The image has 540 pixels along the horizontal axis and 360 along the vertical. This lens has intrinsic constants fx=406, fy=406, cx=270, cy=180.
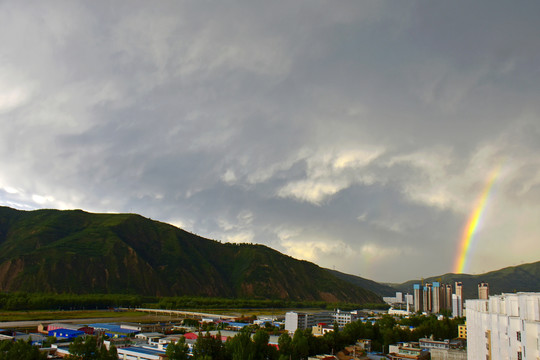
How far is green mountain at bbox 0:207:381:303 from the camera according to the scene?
127 meters

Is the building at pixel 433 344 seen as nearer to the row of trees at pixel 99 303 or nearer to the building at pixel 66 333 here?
the building at pixel 66 333

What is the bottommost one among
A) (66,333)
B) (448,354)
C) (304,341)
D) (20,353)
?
(66,333)

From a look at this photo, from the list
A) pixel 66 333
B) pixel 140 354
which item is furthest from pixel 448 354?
pixel 66 333

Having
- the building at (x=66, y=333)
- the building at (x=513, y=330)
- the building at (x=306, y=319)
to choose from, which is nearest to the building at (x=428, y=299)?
the building at (x=306, y=319)

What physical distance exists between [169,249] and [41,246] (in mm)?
49916

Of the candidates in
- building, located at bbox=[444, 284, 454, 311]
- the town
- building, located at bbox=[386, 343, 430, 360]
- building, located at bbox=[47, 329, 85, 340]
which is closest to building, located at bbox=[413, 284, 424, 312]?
building, located at bbox=[444, 284, 454, 311]

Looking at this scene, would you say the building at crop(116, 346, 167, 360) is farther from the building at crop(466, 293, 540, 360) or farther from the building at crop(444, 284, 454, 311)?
the building at crop(444, 284, 454, 311)

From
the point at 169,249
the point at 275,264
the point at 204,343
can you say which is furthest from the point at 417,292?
the point at 204,343

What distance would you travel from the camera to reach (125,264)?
14612 cm

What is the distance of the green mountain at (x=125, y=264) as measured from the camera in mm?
127000

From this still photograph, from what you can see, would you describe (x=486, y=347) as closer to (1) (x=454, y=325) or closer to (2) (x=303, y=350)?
(2) (x=303, y=350)

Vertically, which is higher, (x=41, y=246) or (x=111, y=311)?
(x=41, y=246)

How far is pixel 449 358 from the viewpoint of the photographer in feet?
142

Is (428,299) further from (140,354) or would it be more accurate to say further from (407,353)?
(140,354)
